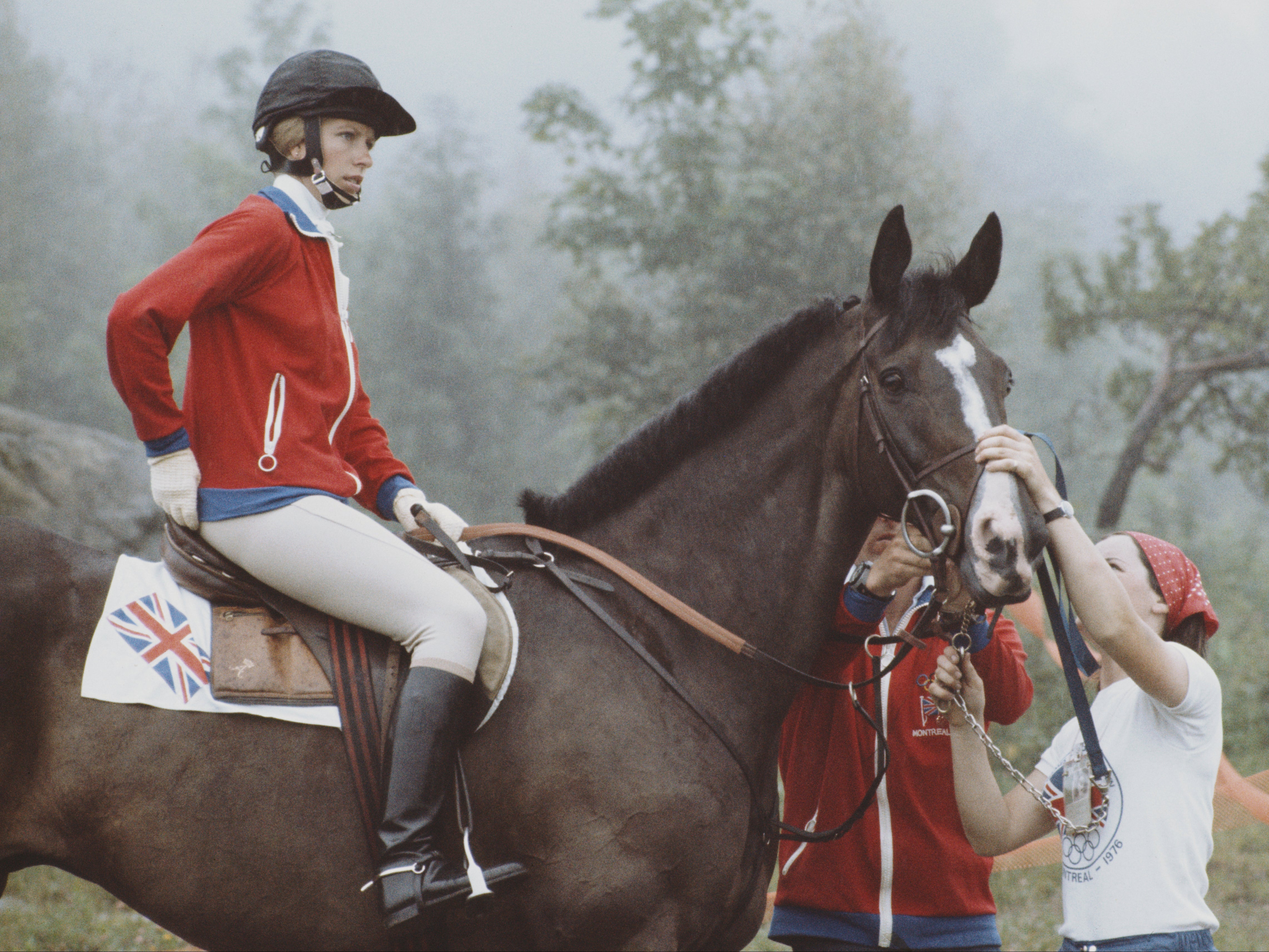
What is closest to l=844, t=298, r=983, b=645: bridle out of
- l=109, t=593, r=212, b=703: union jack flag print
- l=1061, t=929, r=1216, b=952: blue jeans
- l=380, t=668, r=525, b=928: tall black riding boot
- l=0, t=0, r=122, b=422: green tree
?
l=1061, t=929, r=1216, b=952: blue jeans

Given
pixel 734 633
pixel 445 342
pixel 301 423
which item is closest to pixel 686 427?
pixel 734 633

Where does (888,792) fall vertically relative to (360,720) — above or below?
below

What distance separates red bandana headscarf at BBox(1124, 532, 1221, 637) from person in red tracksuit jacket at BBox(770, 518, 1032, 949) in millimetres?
475

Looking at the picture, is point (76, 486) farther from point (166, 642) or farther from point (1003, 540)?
point (1003, 540)

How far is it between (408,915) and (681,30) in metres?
17.4

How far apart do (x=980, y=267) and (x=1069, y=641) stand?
3.31ft

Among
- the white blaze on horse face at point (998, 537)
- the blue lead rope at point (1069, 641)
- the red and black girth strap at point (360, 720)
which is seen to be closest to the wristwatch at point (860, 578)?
the blue lead rope at point (1069, 641)

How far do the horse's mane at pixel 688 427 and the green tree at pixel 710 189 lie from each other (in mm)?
12829

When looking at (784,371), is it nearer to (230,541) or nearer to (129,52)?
(230,541)

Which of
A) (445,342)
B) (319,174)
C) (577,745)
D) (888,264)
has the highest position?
(445,342)

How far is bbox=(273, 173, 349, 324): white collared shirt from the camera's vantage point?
2797 millimetres

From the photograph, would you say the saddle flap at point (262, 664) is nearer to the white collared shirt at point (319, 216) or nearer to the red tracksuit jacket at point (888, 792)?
the white collared shirt at point (319, 216)

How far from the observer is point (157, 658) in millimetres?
2531

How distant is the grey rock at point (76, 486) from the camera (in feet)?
33.0
